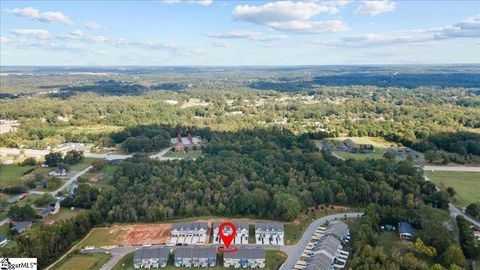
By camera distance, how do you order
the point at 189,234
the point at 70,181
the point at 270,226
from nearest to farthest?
the point at 189,234, the point at 270,226, the point at 70,181

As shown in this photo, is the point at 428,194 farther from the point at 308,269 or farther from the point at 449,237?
the point at 308,269

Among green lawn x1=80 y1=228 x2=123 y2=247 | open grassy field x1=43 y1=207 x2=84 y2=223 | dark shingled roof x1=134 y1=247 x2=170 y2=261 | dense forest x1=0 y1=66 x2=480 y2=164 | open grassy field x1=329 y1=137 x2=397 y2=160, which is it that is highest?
dense forest x1=0 y1=66 x2=480 y2=164

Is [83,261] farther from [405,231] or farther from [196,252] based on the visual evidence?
[405,231]

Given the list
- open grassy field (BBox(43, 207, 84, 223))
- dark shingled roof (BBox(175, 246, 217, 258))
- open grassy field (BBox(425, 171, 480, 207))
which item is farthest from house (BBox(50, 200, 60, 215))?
open grassy field (BBox(425, 171, 480, 207))

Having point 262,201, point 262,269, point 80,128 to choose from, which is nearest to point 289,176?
point 262,201

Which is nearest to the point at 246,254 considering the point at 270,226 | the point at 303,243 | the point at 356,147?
the point at 270,226

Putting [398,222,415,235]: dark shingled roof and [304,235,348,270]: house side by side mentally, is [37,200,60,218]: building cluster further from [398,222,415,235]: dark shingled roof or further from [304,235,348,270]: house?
[398,222,415,235]: dark shingled roof

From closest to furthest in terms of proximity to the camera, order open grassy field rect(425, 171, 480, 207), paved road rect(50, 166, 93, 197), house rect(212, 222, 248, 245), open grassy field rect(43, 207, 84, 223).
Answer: house rect(212, 222, 248, 245), open grassy field rect(43, 207, 84, 223), open grassy field rect(425, 171, 480, 207), paved road rect(50, 166, 93, 197)
